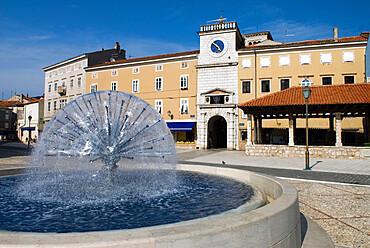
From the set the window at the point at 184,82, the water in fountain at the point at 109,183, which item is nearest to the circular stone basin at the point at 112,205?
the water in fountain at the point at 109,183

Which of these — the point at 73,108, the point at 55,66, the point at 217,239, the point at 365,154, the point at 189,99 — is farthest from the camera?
the point at 55,66

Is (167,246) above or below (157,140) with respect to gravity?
below

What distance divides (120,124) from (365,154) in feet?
61.0

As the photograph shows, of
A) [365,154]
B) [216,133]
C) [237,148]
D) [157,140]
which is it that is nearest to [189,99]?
[216,133]

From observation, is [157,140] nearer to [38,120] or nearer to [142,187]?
[142,187]

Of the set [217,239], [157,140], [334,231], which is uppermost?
[157,140]

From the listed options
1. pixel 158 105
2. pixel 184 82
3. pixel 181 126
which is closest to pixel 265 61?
pixel 184 82

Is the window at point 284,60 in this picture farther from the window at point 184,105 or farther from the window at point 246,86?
the window at point 184,105

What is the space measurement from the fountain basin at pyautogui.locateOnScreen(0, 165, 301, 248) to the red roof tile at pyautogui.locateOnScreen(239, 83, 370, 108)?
18.1 meters

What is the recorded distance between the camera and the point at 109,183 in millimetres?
6715

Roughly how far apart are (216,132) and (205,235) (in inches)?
1223

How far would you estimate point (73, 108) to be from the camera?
22.3 feet

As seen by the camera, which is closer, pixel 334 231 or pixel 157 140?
pixel 334 231

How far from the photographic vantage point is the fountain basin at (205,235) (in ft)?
7.72
